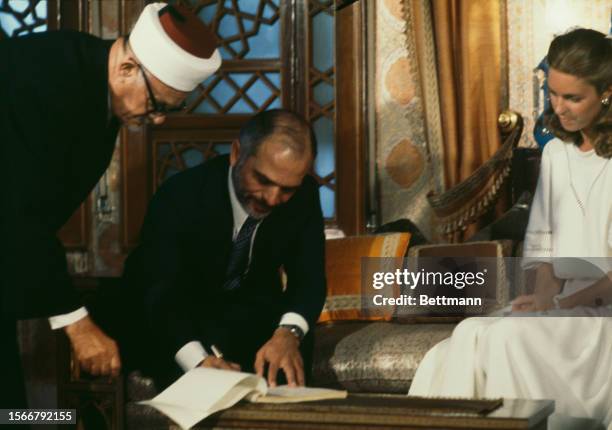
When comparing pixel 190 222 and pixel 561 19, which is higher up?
pixel 561 19

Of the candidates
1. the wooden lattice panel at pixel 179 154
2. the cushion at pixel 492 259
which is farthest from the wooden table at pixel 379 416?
the wooden lattice panel at pixel 179 154

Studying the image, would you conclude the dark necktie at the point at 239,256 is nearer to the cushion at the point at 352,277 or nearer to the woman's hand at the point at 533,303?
the cushion at the point at 352,277

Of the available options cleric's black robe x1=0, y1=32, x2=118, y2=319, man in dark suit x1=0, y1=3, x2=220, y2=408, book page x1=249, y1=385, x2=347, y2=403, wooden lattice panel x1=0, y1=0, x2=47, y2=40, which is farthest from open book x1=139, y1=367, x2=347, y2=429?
wooden lattice panel x1=0, y1=0, x2=47, y2=40

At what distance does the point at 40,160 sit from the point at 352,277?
1.32 meters

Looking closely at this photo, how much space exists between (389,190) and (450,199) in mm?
304

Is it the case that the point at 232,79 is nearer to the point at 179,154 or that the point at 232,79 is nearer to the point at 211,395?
the point at 179,154

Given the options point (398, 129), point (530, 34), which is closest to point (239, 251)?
point (398, 129)

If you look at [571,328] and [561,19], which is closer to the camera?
[571,328]

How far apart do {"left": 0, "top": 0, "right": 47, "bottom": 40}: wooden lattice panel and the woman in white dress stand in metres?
1.87

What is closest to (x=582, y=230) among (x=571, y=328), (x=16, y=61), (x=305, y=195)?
(x=571, y=328)

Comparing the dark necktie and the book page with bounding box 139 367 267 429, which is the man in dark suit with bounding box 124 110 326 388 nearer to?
the dark necktie

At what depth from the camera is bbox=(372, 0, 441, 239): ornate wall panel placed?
3.56 meters

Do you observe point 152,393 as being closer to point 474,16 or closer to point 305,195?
point 305,195

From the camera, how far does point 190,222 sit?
2.74m
